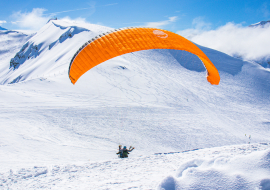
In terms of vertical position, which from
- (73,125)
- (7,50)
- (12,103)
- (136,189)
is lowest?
(136,189)

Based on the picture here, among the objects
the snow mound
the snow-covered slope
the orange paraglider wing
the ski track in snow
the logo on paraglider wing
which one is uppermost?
the snow-covered slope

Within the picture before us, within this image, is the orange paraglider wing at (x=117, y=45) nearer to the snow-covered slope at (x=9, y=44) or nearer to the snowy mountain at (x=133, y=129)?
the snowy mountain at (x=133, y=129)

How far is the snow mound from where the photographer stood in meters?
3.37

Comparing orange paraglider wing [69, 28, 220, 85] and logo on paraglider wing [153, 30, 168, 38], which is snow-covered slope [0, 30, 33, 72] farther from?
logo on paraglider wing [153, 30, 168, 38]

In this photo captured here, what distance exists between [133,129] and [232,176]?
9.55 metres

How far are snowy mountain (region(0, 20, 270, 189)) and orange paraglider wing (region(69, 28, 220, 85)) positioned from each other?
149 inches

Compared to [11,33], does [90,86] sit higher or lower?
lower

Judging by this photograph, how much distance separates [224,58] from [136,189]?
45.3m

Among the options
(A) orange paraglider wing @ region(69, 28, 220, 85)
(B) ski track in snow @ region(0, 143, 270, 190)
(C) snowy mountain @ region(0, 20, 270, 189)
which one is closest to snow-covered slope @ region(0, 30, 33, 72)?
(C) snowy mountain @ region(0, 20, 270, 189)

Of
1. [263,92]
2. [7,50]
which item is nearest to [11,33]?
[7,50]

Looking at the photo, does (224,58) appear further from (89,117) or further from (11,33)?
(11,33)

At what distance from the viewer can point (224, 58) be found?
42094mm

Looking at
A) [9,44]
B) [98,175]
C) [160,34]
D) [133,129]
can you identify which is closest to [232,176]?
[98,175]

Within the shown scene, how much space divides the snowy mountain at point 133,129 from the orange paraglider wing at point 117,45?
3.79m
